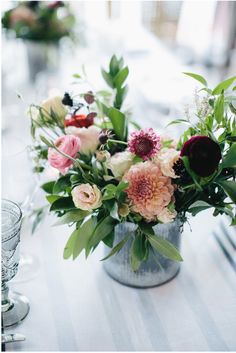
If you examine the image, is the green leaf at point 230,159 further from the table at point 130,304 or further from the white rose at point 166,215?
the table at point 130,304

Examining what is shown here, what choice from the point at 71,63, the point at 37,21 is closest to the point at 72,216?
the point at 37,21

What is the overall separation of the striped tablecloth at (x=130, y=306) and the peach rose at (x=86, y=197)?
217mm

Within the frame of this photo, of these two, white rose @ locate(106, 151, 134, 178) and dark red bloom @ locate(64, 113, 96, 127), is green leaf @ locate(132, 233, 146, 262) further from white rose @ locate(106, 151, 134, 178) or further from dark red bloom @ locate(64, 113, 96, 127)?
dark red bloom @ locate(64, 113, 96, 127)

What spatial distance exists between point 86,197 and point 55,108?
8.9 inches

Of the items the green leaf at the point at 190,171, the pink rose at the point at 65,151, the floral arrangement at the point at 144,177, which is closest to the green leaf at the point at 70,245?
the floral arrangement at the point at 144,177

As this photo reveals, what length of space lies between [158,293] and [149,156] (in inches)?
10.9

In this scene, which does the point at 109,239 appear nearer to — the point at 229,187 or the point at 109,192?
the point at 109,192

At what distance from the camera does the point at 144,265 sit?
2.25ft

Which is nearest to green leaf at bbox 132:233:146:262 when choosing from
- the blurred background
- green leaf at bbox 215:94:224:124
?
green leaf at bbox 215:94:224:124

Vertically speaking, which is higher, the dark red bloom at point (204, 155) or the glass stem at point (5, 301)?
the dark red bloom at point (204, 155)

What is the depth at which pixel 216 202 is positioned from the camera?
61 centimetres

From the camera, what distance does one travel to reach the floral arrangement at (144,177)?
57cm

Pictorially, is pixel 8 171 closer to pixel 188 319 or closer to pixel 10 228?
pixel 10 228

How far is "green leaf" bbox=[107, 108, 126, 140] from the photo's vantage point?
0.68m
